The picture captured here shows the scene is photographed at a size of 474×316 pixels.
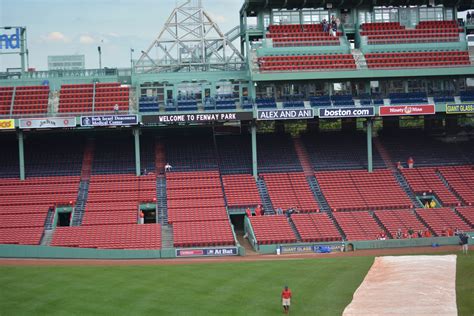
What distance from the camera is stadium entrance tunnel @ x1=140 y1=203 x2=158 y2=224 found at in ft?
175

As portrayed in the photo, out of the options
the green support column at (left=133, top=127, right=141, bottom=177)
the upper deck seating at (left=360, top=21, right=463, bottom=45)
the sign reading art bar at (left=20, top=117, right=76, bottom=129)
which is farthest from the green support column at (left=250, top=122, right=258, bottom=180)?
the sign reading art bar at (left=20, top=117, right=76, bottom=129)

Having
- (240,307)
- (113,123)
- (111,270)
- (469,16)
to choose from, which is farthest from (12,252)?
(469,16)

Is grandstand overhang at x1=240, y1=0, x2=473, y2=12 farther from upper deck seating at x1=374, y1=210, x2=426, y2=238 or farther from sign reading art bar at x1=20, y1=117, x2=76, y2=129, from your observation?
upper deck seating at x1=374, y1=210, x2=426, y2=238

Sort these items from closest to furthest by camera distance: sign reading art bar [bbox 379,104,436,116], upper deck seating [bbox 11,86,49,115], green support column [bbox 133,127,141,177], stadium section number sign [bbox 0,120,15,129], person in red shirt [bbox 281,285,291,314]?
person in red shirt [bbox 281,285,291,314]
stadium section number sign [bbox 0,120,15,129]
green support column [bbox 133,127,141,177]
sign reading art bar [bbox 379,104,436,116]
upper deck seating [bbox 11,86,49,115]

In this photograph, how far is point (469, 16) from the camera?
64250mm

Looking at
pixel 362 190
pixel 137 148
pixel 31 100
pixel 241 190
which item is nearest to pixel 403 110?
A: pixel 362 190

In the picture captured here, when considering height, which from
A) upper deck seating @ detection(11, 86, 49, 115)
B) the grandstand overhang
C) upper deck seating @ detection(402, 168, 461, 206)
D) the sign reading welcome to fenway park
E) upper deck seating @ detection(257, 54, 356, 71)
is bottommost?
the sign reading welcome to fenway park

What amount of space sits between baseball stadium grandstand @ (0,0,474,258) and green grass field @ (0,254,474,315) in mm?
7493

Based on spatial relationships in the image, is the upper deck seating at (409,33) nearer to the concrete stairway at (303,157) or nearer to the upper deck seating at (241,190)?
the concrete stairway at (303,157)

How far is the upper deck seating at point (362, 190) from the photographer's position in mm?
54531

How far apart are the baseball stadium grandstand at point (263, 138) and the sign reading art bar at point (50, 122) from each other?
0.11 metres

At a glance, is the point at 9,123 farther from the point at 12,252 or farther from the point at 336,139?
the point at 336,139

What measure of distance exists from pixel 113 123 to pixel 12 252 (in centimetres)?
1260

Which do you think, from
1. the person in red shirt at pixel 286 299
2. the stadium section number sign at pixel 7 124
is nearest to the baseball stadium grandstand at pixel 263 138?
the stadium section number sign at pixel 7 124
